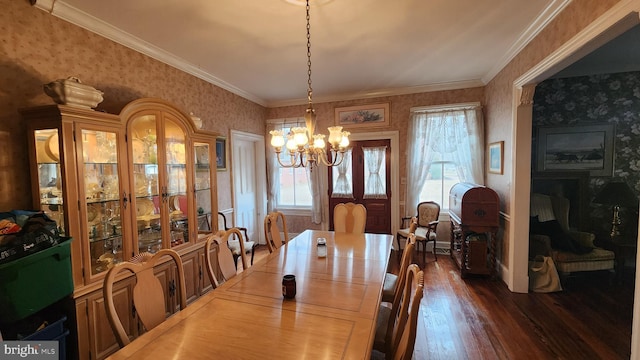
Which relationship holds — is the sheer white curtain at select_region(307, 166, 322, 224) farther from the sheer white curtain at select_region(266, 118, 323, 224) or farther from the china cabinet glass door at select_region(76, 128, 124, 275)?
the china cabinet glass door at select_region(76, 128, 124, 275)

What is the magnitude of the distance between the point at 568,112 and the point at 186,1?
477 cm

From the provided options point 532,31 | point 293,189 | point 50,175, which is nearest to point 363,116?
point 293,189

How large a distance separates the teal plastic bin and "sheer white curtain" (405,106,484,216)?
425cm

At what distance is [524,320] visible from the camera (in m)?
2.54

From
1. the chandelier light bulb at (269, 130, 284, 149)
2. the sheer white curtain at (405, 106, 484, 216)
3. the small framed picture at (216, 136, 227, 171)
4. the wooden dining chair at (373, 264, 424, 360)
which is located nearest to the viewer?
the wooden dining chair at (373, 264, 424, 360)

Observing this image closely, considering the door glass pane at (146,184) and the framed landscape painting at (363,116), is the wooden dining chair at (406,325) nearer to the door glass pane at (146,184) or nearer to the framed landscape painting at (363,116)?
the door glass pane at (146,184)

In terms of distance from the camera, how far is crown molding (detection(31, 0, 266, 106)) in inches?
79.7

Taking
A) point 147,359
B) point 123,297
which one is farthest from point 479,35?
point 123,297

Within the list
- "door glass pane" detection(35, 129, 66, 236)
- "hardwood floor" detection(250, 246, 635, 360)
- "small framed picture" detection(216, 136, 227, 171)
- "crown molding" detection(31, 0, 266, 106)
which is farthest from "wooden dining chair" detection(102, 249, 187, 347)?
"small framed picture" detection(216, 136, 227, 171)

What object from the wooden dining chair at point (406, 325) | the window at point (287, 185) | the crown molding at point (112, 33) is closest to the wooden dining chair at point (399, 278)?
the wooden dining chair at point (406, 325)

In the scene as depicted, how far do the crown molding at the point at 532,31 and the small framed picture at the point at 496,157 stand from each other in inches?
38.9

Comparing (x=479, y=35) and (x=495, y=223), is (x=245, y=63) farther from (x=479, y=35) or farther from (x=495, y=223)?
(x=495, y=223)

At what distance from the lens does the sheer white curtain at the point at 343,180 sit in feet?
16.0

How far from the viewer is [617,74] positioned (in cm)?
351
